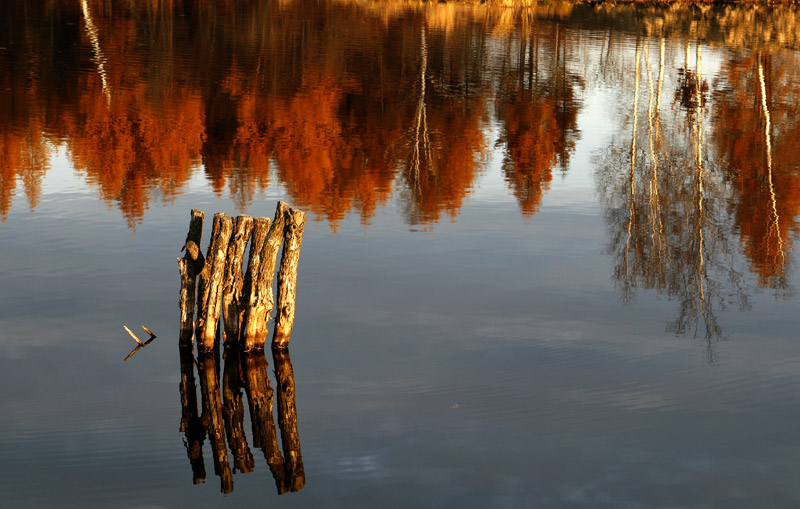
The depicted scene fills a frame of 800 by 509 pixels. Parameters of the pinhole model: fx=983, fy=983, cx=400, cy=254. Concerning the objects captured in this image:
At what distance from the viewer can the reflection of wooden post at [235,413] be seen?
12734mm

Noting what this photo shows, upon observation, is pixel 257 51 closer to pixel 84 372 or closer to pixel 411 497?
pixel 84 372

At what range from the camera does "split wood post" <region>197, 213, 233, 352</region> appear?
14523 mm

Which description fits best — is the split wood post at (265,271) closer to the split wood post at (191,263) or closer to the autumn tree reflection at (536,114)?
the split wood post at (191,263)

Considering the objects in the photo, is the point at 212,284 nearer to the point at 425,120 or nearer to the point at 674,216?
the point at 674,216

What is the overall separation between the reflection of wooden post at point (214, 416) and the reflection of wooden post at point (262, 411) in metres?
0.45

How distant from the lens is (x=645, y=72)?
51594 mm

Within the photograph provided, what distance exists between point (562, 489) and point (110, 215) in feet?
51.4

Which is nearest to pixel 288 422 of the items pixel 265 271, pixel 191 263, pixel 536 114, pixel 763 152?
pixel 265 271


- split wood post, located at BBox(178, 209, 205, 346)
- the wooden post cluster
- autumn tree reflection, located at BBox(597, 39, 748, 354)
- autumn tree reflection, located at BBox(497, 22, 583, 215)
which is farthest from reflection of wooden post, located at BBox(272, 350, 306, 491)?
autumn tree reflection, located at BBox(497, 22, 583, 215)

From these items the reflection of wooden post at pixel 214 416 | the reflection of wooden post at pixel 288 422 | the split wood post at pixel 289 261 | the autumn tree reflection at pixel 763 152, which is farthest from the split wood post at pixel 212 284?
the autumn tree reflection at pixel 763 152

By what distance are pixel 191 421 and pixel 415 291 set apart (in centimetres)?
672

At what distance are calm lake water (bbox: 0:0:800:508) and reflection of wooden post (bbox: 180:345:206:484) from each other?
0.16 ft

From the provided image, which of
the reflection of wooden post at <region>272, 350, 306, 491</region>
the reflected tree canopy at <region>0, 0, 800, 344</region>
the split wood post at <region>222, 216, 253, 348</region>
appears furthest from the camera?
the reflected tree canopy at <region>0, 0, 800, 344</region>

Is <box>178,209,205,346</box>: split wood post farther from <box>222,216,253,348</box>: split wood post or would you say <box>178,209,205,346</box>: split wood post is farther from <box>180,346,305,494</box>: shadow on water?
<box>180,346,305,494</box>: shadow on water
